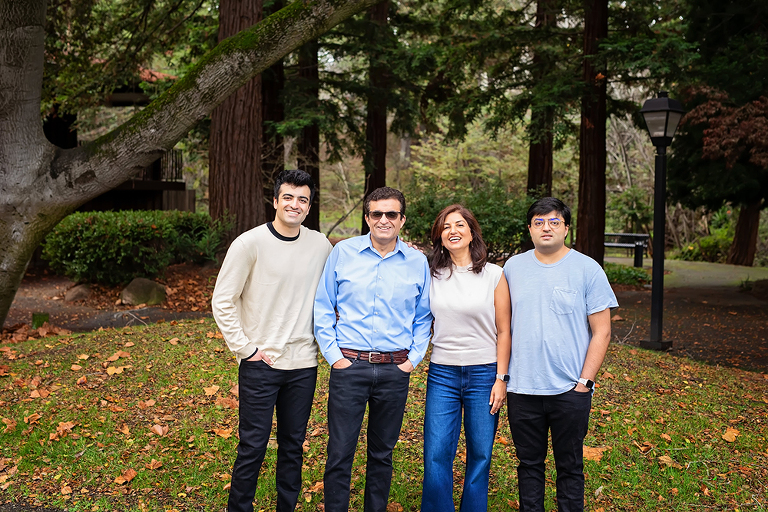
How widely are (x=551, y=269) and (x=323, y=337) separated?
1.25m

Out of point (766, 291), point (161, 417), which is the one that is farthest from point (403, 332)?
point (766, 291)

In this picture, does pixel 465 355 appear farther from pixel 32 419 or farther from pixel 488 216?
pixel 488 216

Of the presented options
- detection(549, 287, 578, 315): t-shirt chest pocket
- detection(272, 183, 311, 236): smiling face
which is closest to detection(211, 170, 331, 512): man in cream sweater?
detection(272, 183, 311, 236): smiling face

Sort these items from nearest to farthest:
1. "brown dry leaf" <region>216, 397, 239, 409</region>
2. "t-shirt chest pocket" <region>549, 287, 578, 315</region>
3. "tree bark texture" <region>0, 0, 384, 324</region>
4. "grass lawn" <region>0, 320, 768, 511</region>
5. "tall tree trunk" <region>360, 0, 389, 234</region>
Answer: "t-shirt chest pocket" <region>549, 287, 578, 315</region> < "grass lawn" <region>0, 320, 768, 511</region> < "brown dry leaf" <region>216, 397, 239, 409</region> < "tree bark texture" <region>0, 0, 384, 324</region> < "tall tree trunk" <region>360, 0, 389, 234</region>

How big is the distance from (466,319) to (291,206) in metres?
1.11

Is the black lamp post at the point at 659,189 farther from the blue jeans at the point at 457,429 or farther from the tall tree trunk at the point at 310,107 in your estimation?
the tall tree trunk at the point at 310,107

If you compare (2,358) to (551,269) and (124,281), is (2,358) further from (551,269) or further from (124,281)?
(551,269)

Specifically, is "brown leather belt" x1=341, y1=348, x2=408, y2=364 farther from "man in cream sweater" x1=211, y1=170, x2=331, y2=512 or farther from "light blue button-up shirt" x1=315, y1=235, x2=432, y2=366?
"man in cream sweater" x1=211, y1=170, x2=331, y2=512

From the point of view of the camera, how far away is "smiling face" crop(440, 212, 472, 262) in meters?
3.69

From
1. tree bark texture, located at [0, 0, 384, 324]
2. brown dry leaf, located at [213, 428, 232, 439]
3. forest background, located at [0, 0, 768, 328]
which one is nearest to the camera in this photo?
brown dry leaf, located at [213, 428, 232, 439]

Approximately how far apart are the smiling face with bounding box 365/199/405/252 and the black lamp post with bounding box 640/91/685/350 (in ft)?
23.1

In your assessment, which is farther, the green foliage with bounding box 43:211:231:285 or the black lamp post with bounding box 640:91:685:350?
the green foliage with bounding box 43:211:231:285

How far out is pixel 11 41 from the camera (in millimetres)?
7086

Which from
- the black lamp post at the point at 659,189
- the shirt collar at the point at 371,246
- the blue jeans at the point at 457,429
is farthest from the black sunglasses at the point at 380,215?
the black lamp post at the point at 659,189
